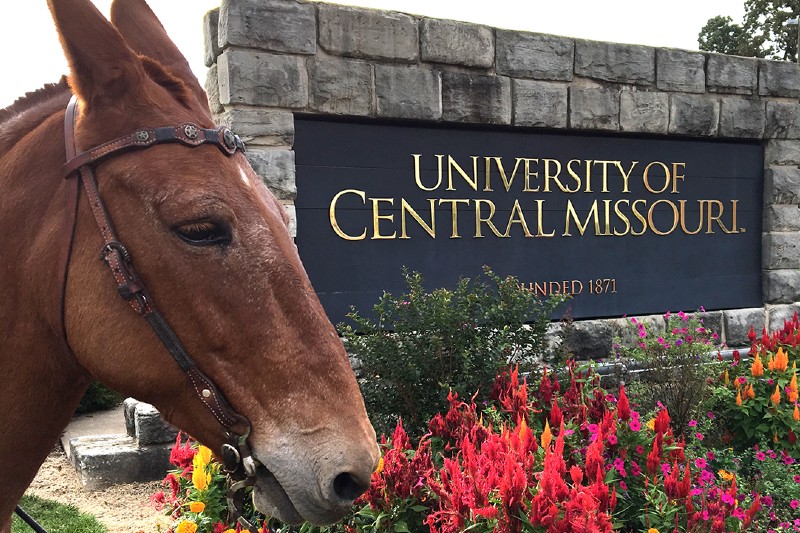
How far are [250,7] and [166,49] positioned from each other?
314cm

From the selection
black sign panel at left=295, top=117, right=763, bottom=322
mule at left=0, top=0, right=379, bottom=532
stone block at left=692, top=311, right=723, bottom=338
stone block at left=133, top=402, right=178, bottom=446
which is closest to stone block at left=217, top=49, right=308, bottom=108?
black sign panel at left=295, top=117, right=763, bottom=322

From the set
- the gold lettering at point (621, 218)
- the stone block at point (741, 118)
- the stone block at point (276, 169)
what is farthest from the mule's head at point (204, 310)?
the stone block at point (741, 118)

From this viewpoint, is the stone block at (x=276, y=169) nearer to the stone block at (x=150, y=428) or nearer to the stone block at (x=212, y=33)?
the stone block at (x=212, y=33)

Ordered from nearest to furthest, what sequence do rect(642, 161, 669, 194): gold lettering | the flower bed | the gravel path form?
the flower bed, the gravel path, rect(642, 161, 669, 194): gold lettering

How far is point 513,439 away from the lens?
2.60 m

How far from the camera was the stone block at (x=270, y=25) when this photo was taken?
4512 millimetres

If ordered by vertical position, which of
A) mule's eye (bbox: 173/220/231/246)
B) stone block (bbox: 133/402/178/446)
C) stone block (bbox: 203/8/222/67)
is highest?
stone block (bbox: 203/8/222/67)

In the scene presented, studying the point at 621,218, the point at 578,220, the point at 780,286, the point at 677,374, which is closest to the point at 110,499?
the point at 677,374

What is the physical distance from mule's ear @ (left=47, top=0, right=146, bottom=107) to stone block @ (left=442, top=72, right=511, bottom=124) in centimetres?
417

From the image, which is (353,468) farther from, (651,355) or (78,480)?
(78,480)

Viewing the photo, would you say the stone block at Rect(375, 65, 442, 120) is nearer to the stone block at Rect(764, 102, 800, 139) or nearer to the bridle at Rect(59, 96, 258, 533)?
the bridle at Rect(59, 96, 258, 533)

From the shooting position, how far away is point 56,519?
169 inches

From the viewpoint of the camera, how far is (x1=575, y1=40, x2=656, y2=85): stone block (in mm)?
5891

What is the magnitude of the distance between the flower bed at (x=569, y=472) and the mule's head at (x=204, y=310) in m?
1.08
